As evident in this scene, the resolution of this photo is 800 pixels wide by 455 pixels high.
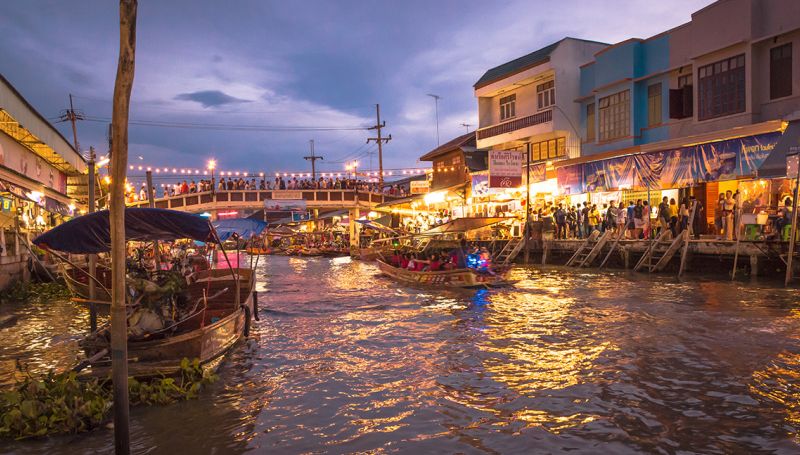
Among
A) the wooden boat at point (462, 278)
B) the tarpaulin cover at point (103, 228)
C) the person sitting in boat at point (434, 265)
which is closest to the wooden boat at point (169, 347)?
the tarpaulin cover at point (103, 228)

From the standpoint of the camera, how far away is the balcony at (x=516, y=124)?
3100cm

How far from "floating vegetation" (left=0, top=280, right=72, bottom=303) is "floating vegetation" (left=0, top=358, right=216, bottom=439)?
40.0ft

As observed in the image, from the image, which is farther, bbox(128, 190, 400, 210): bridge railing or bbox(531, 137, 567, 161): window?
bbox(128, 190, 400, 210): bridge railing

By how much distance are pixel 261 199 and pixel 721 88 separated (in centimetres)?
4000

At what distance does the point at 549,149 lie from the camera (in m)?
32.3


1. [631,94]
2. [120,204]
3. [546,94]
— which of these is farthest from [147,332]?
[546,94]

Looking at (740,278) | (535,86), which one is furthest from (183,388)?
(535,86)

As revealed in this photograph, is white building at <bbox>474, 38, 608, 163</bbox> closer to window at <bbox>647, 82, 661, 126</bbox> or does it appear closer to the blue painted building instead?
the blue painted building

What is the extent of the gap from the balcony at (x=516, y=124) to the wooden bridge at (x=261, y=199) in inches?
760

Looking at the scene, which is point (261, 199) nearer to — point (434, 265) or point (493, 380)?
point (434, 265)

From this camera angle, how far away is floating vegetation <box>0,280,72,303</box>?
57.7 ft

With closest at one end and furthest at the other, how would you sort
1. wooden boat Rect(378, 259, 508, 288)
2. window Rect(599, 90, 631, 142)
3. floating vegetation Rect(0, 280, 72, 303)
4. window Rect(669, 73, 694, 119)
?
floating vegetation Rect(0, 280, 72, 303) → wooden boat Rect(378, 259, 508, 288) → window Rect(669, 73, 694, 119) → window Rect(599, 90, 631, 142)

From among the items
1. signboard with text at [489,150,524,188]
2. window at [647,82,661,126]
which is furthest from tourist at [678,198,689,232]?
signboard with text at [489,150,524,188]

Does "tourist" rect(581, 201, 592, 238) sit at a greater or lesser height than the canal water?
greater
